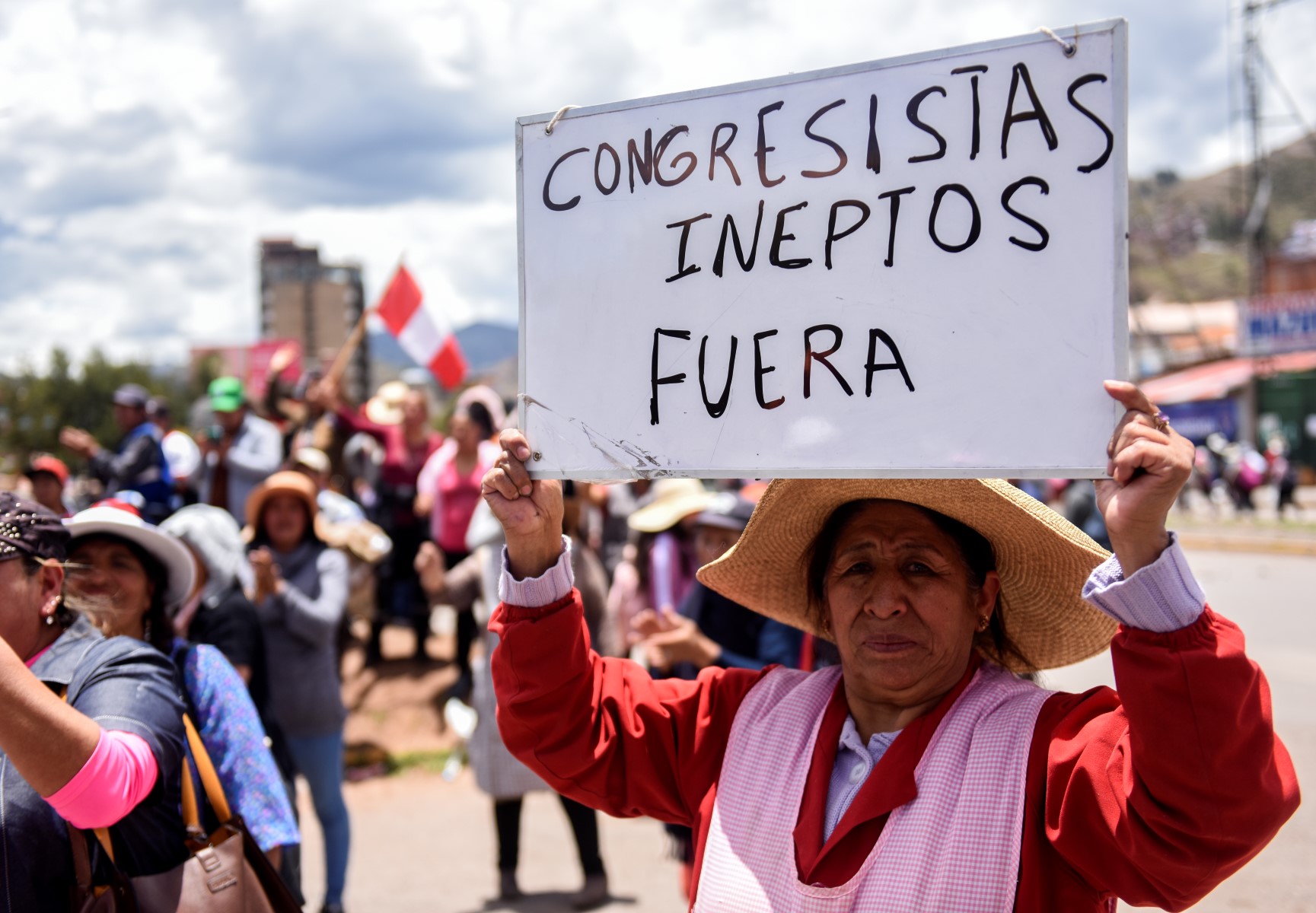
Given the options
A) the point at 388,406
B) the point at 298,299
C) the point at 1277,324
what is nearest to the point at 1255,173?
the point at 1277,324

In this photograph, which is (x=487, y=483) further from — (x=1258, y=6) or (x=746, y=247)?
(x=1258, y=6)

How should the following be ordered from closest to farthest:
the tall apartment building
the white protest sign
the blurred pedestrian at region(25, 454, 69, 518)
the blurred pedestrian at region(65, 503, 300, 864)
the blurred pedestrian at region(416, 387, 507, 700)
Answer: the white protest sign → the blurred pedestrian at region(65, 503, 300, 864) → the blurred pedestrian at region(25, 454, 69, 518) → the blurred pedestrian at region(416, 387, 507, 700) → the tall apartment building

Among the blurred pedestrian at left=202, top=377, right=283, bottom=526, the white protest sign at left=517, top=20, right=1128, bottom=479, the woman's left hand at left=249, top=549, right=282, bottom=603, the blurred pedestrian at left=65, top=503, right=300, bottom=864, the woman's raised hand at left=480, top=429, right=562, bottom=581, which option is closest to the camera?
the white protest sign at left=517, top=20, right=1128, bottom=479

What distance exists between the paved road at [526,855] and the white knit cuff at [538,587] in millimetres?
3061

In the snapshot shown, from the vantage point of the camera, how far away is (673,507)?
5027 mm

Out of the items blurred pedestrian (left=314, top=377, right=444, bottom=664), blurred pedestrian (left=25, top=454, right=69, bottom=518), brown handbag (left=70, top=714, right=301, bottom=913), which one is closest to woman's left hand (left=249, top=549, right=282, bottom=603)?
brown handbag (left=70, top=714, right=301, bottom=913)

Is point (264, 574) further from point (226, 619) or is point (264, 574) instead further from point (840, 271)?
point (840, 271)

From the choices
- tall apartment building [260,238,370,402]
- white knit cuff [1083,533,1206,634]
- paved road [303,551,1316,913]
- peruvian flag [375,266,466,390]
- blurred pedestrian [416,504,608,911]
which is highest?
tall apartment building [260,238,370,402]

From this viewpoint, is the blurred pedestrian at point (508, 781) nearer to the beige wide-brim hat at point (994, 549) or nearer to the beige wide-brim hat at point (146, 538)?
the beige wide-brim hat at point (146, 538)

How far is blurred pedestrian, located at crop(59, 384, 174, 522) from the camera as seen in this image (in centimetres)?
682

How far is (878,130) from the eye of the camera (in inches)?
65.7

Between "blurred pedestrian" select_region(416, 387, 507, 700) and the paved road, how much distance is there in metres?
0.94

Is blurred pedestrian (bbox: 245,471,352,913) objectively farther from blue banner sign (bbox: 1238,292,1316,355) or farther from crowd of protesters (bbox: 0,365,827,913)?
blue banner sign (bbox: 1238,292,1316,355)

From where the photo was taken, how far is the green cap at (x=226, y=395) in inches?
261
